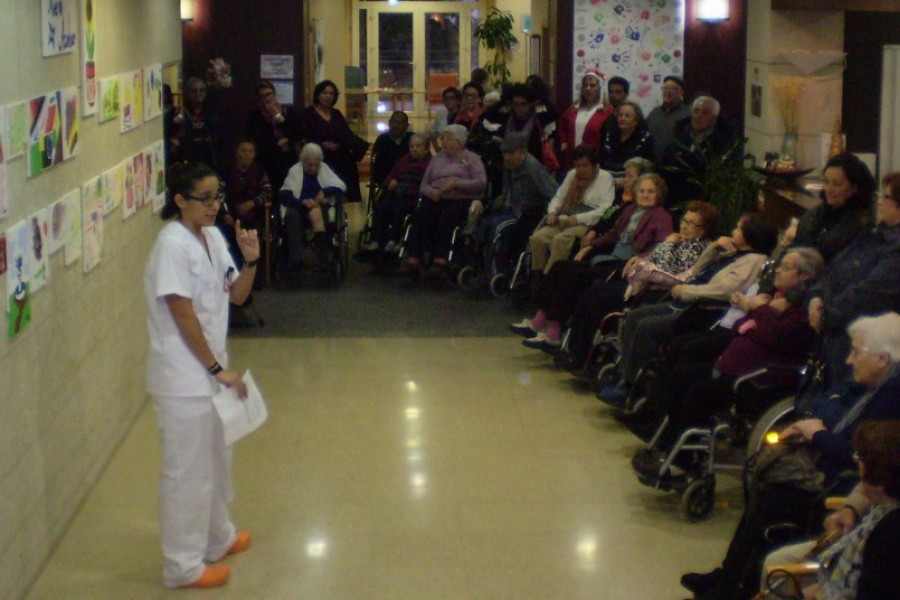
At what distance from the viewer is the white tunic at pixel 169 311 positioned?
168 inches

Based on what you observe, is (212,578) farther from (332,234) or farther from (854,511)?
(332,234)

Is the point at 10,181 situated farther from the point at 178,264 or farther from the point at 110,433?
the point at 110,433

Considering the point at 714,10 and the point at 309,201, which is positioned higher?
the point at 714,10

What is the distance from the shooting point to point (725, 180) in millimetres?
7520

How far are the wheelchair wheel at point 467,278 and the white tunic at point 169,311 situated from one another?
16.5 ft

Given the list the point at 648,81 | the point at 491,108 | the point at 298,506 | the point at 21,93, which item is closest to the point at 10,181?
Result: the point at 21,93

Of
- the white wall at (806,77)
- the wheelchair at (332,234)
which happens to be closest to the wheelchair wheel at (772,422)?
the white wall at (806,77)

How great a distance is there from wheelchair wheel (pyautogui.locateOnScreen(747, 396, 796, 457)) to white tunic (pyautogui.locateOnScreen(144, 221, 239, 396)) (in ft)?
5.91

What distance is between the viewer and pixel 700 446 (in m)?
5.11

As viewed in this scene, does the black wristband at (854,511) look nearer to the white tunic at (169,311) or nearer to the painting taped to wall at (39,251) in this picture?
the white tunic at (169,311)

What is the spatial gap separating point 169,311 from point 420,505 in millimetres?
1433

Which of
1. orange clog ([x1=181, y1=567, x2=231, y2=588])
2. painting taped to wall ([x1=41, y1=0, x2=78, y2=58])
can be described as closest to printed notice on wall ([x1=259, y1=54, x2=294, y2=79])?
painting taped to wall ([x1=41, y1=0, x2=78, y2=58])

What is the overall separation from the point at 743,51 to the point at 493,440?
4908 millimetres

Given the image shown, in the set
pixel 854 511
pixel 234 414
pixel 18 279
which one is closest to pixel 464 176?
pixel 234 414
